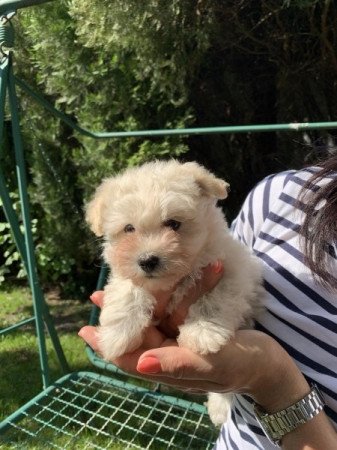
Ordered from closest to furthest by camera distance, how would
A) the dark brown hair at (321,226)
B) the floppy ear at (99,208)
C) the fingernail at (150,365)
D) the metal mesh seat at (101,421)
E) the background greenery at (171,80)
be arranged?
the fingernail at (150,365) → the dark brown hair at (321,226) → the floppy ear at (99,208) → the metal mesh seat at (101,421) → the background greenery at (171,80)

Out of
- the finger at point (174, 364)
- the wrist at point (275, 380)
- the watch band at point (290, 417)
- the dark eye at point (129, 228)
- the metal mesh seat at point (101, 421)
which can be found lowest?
the metal mesh seat at point (101, 421)

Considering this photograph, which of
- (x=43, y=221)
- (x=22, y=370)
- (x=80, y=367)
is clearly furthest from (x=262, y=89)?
(x=22, y=370)

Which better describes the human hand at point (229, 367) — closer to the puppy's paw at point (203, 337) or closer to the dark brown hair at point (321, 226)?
the puppy's paw at point (203, 337)

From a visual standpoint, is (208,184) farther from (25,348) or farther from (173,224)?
(25,348)

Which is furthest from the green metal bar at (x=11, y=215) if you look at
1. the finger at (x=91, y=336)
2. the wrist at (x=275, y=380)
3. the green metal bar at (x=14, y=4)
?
the wrist at (x=275, y=380)

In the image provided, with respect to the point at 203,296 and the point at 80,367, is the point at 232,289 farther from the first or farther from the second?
the point at 80,367

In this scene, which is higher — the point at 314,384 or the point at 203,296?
the point at 203,296

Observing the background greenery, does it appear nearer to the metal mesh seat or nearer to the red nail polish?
the metal mesh seat

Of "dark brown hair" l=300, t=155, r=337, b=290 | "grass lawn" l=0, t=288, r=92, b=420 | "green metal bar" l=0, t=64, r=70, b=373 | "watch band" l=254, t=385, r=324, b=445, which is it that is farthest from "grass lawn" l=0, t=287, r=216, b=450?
"dark brown hair" l=300, t=155, r=337, b=290
